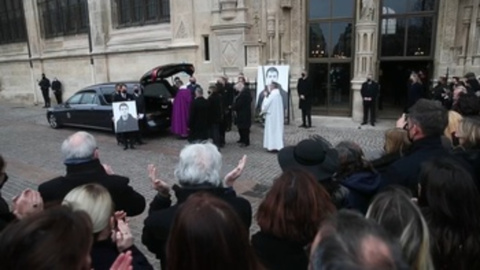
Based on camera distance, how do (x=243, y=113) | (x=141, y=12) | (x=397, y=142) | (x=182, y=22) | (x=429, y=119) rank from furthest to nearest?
1. (x=141, y=12)
2. (x=182, y=22)
3. (x=243, y=113)
4. (x=397, y=142)
5. (x=429, y=119)

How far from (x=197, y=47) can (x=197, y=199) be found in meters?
14.3

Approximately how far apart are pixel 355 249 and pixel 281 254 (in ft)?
2.97

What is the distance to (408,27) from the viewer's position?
42.5 feet

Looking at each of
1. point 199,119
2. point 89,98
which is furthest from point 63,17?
point 199,119

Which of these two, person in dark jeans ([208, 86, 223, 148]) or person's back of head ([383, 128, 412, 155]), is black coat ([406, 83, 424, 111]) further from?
person's back of head ([383, 128, 412, 155])

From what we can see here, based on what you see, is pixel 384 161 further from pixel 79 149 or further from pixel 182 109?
pixel 182 109

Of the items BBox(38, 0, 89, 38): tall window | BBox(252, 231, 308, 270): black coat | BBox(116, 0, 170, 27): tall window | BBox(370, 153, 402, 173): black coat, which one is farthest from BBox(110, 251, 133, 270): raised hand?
BBox(38, 0, 89, 38): tall window

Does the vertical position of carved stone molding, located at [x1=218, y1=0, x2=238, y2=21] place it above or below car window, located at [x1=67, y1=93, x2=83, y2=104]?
above

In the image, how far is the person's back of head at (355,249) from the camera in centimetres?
110

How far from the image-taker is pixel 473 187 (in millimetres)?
2061

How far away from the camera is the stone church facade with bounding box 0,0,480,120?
1250 cm

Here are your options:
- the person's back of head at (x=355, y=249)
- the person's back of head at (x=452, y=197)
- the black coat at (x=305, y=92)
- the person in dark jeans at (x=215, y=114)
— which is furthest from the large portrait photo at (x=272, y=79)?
the person's back of head at (x=355, y=249)

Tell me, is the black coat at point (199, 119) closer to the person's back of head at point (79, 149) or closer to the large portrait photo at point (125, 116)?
the large portrait photo at point (125, 116)

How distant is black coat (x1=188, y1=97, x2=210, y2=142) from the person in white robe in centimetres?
154
